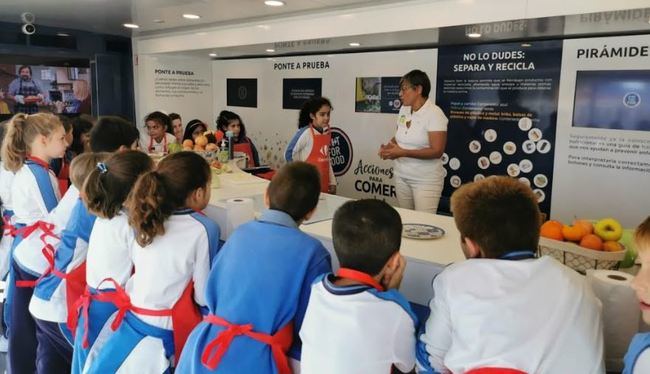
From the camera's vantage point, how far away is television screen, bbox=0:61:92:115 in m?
6.05

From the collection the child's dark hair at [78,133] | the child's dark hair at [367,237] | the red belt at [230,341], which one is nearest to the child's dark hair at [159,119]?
the child's dark hair at [78,133]

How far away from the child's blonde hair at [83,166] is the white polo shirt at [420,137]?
6.49ft

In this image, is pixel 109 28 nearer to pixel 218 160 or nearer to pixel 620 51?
pixel 218 160

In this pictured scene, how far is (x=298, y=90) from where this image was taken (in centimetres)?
577

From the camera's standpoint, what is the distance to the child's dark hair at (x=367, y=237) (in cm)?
113

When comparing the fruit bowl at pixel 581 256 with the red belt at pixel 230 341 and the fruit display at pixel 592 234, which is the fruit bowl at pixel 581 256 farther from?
the red belt at pixel 230 341

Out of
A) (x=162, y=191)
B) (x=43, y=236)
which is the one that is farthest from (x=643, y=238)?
(x=43, y=236)

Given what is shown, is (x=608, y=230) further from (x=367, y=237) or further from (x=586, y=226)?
(x=367, y=237)

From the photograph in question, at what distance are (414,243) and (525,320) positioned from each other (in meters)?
0.63

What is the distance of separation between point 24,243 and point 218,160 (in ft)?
4.46

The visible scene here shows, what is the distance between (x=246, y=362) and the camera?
1264mm

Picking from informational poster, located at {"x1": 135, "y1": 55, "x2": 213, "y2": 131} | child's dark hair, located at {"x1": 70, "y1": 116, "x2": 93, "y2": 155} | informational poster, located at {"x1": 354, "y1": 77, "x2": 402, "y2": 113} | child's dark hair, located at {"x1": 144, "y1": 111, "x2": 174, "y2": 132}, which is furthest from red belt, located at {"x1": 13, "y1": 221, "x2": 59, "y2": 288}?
informational poster, located at {"x1": 135, "y1": 55, "x2": 213, "y2": 131}

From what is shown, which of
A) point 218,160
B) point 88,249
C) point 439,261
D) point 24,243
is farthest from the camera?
point 218,160

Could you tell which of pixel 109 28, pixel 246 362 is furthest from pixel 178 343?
pixel 109 28
